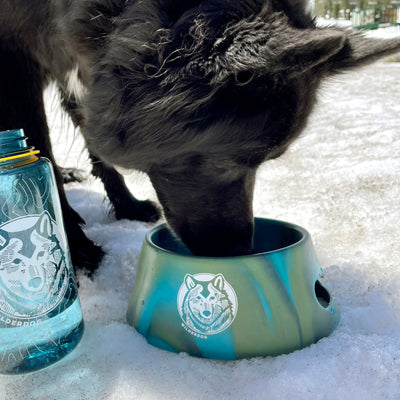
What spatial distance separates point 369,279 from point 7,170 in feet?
4.10

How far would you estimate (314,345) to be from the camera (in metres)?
1.23

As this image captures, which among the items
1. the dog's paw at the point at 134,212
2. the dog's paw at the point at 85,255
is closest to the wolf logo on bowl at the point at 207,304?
the dog's paw at the point at 85,255

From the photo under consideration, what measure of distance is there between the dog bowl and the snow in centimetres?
4

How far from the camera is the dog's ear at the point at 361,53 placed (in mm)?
1296

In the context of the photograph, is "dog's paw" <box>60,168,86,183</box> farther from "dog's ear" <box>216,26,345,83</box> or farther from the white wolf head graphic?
"dog's ear" <box>216,26,345,83</box>

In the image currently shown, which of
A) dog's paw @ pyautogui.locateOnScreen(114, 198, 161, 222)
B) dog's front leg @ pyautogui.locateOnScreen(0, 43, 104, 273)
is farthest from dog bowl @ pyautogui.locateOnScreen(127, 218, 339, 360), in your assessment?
dog's paw @ pyautogui.locateOnScreen(114, 198, 161, 222)

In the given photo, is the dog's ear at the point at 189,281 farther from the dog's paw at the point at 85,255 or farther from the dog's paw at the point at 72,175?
the dog's paw at the point at 72,175

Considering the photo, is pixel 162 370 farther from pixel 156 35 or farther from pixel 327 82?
pixel 327 82

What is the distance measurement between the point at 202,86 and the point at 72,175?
8.24 feet

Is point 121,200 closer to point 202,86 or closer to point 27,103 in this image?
point 27,103

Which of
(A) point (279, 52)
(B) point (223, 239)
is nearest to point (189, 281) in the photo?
(B) point (223, 239)

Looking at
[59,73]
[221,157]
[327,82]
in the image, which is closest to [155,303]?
[221,157]

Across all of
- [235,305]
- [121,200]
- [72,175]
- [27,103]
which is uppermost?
[27,103]

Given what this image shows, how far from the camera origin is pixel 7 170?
112cm
